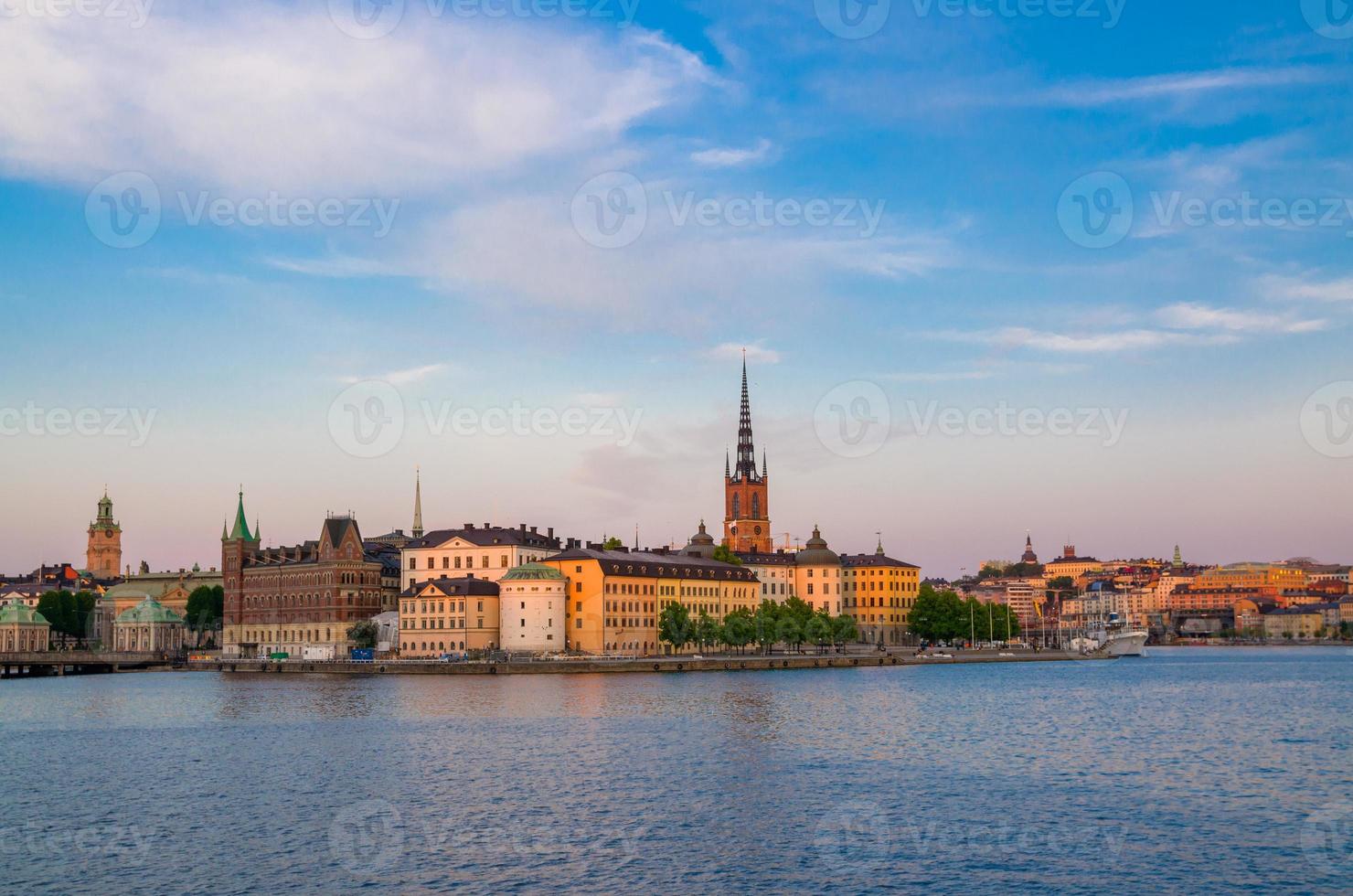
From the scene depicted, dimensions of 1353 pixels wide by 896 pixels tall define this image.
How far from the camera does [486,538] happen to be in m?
140

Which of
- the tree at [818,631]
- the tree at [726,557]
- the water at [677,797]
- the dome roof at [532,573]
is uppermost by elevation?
the tree at [726,557]

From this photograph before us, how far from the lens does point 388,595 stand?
493 feet

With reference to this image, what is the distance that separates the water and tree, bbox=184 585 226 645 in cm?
10489

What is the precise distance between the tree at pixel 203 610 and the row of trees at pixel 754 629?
7138 cm

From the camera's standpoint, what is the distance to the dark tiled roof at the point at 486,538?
139750mm

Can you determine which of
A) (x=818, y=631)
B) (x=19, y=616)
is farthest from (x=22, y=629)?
(x=818, y=631)

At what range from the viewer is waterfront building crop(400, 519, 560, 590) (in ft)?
454

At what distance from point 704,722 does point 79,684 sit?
70559 millimetres

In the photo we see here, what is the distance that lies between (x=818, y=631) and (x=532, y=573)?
103 feet

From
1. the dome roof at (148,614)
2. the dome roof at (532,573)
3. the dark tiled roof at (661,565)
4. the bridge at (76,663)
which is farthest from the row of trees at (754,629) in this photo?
the dome roof at (148,614)

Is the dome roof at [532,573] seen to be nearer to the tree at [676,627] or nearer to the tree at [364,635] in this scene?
the tree at [676,627]

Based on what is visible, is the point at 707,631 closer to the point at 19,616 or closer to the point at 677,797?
the point at 19,616

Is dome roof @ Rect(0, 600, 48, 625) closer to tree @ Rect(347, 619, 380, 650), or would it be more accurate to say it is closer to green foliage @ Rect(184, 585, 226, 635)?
green foliage @ Rect(184, 585, 226, 635)

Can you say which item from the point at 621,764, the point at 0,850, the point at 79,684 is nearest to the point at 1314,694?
the point at 621,764
